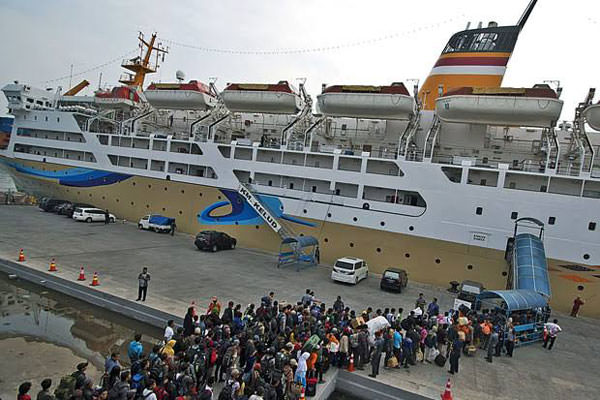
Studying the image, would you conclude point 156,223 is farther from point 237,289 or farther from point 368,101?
point 368,101

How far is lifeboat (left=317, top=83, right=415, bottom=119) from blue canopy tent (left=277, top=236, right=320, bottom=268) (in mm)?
7299

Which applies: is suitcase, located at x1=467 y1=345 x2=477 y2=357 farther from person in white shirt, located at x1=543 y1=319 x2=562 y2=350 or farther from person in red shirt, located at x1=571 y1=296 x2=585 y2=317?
person in red shirt, located at x1=571 y1=296 x2=585 y2=317

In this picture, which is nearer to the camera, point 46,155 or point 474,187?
point 474,187

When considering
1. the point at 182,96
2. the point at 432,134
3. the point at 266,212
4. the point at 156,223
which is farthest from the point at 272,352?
the point at 182,96

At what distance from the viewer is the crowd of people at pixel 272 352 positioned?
6.30m

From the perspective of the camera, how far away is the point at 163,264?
17.3 m

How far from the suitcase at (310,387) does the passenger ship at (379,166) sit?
39.6 ft

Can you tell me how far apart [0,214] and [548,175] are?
31673 mm

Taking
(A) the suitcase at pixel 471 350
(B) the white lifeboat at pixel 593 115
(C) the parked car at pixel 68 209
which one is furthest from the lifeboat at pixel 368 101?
(C) the parked car at pixel 68 209

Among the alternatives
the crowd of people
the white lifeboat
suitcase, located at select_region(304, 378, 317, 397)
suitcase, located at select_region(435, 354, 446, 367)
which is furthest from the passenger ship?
suitcase, located at select_region(304, 378, 317, 397)

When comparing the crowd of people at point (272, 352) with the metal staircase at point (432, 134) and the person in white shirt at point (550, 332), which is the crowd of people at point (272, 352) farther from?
the metal staircase at point (432, 134)

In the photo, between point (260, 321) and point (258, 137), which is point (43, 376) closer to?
point (260, 321)

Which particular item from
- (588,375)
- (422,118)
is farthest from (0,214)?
(588,375)

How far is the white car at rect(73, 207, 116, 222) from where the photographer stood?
25.6 meters
